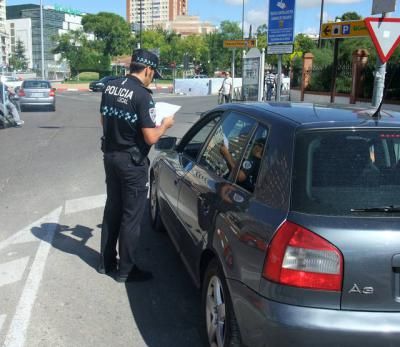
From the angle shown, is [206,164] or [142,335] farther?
[206,164]

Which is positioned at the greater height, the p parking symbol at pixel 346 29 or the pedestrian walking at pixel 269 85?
the p parking symbol at pixel 346 29

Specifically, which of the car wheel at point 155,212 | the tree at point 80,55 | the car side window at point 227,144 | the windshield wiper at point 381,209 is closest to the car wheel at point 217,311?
the car side window at point 227,144

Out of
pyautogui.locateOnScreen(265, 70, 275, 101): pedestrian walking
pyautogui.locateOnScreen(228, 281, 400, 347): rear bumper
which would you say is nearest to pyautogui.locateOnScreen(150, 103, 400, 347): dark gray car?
pyautogui.locateOnScreen(228, 281, 400, 347): rear bumper

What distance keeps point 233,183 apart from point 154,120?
→ 3.93ft

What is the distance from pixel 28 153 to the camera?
11.5 meters

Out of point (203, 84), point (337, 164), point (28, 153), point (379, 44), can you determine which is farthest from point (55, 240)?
point (203, 84)

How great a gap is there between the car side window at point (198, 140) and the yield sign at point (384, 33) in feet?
9.91

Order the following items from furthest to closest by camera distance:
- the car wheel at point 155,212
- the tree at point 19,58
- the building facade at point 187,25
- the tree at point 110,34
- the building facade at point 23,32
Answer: the building facade at point 23,32 → the building facade at point 187,25 → the tree at point 19,58 → the tree at point 110,34 → the car wheel at point 155,212

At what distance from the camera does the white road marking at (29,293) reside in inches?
137

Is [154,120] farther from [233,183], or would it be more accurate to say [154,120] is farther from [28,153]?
[28,153]

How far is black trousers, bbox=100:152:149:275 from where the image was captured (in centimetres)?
421

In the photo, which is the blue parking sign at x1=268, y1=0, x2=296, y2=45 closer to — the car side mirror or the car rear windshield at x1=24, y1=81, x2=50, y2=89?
the car side mirror

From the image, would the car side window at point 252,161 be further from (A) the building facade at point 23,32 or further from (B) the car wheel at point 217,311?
(A) the building facade at point 23,32

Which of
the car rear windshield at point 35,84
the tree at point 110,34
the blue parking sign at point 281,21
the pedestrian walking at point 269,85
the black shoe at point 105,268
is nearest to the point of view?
the black shoe at point 105,268
